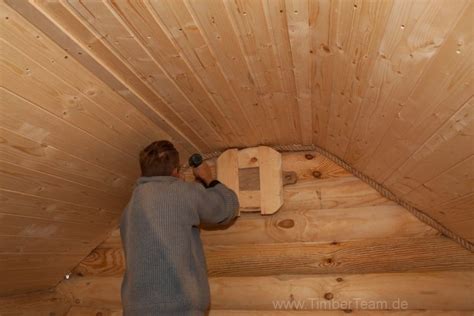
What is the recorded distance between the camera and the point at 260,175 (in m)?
2.22

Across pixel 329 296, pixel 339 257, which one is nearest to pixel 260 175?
pixel 339 257

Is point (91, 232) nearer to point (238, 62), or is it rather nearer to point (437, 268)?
point (238, 62)

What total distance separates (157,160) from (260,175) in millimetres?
654

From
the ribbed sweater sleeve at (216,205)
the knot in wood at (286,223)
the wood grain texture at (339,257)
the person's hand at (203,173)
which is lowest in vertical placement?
the wood grain texture at (339,257)

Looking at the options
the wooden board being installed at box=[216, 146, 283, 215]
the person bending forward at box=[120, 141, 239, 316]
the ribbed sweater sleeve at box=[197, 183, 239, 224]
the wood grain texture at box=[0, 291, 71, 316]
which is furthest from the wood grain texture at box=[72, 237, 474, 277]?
the wood grain texture at box=[0, 291, 71, 316]

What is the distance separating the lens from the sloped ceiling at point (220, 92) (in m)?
0.98

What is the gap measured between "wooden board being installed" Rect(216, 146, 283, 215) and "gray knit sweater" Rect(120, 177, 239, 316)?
49cm

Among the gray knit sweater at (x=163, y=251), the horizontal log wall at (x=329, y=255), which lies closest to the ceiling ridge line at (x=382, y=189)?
the horizontal log wall at (x=329, y=255)

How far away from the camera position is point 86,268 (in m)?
2.47

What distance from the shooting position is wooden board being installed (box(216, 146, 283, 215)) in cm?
218

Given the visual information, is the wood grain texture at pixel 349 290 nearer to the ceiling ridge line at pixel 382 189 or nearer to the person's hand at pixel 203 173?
the ceiling ridge line at pixel 382 189

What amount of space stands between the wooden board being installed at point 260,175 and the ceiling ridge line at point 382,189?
71 mm

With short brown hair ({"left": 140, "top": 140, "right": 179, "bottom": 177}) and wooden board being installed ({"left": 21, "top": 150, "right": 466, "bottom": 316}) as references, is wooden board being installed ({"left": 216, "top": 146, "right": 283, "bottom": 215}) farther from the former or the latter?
short brown hair ({"left": 140, "top": 140, "right": 179, "bottom": 177})

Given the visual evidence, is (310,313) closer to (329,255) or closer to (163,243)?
(329,255)
